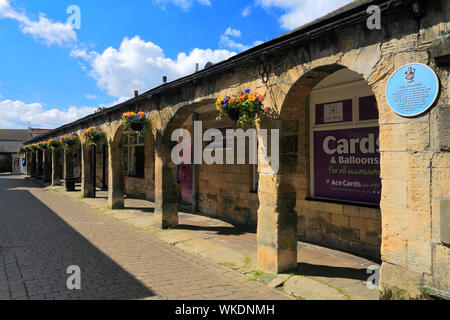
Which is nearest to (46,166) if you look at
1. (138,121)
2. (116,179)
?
(116,179)

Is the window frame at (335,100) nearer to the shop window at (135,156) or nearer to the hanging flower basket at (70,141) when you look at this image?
the shop window at (135,156)

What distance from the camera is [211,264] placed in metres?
5.37

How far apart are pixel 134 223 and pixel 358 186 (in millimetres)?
5768

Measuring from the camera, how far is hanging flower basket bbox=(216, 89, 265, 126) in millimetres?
4734

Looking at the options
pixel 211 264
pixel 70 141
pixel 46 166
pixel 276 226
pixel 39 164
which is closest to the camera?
pixel 276 226

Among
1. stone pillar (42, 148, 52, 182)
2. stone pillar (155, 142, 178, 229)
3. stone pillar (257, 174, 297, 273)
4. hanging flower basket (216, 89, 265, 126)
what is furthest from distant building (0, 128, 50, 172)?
stone pillar (257, 174, 297, 273)

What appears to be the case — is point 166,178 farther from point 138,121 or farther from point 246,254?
point 246,254

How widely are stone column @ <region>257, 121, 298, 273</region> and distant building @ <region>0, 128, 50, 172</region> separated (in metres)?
45.3

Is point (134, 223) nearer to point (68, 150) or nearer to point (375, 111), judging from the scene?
point (375, 111)

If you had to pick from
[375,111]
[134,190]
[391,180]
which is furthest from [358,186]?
[134,190]

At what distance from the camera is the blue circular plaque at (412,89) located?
3072mm

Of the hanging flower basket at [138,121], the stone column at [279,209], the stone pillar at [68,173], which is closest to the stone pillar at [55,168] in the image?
the stone pillar at [68,173]

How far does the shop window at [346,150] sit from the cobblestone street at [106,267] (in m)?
2.81

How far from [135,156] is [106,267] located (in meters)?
9.87
